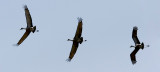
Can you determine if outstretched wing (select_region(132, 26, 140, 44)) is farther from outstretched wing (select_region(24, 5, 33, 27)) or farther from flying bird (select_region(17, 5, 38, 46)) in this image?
outstretched wing (select_region(24, 5, 33, 27))

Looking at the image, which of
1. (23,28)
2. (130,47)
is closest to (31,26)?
(23,28)

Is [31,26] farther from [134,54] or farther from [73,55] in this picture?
[134,54]

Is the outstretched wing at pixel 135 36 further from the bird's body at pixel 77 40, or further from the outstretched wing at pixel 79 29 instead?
the outstretched wing at pixel 79 29

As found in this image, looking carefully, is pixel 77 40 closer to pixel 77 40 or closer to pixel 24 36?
pixel 77 40

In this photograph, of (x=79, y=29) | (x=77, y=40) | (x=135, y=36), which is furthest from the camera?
(x=77, y=40)

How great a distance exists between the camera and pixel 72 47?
342ft

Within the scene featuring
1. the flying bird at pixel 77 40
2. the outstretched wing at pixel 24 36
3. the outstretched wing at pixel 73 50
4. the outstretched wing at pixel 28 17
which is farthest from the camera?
the outstretched wing at pixel 24 36

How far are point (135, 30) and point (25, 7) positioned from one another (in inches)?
554

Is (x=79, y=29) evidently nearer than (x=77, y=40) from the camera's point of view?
Yes

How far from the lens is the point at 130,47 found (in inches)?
4016

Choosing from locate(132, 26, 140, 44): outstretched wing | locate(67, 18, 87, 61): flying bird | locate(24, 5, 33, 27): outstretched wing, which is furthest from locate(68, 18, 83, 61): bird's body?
locate(132, 26, 140, 44): outstretched wing

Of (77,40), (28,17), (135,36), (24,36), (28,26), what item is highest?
(28,17)

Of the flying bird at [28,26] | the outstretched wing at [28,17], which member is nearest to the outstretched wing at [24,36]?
the flying bird at [28,26]

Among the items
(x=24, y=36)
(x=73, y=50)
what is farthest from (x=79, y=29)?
(x=24, y=36)
